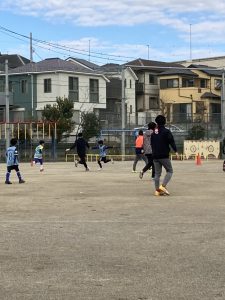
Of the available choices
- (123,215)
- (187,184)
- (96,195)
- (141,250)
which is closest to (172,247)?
(141,250)

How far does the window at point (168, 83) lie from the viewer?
67.8 meters

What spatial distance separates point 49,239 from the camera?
317 inches

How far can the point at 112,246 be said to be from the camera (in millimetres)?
7539

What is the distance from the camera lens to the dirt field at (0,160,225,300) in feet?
18.4

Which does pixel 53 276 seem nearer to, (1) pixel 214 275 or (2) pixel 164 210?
(1) pixel 214 275

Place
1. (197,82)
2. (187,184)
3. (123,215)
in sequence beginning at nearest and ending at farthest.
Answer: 1. (123,215)
2. (187,184)
3. (197,82)

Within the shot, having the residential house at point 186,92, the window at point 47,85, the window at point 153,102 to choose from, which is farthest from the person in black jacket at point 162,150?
the window at point 153,102

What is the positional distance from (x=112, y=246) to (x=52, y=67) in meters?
51.4

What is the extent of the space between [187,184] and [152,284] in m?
10.8

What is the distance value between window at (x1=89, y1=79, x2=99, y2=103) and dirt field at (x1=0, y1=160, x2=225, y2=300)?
1852 inches

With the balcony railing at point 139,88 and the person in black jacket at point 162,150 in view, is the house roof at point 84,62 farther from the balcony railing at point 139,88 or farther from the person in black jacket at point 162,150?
the person in black jacket at point 162,150

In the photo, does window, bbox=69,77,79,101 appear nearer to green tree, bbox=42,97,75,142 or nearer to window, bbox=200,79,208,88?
green tree, bbox=42,97,75,142

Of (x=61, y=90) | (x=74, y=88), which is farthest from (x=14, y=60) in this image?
(x=61, y=90)

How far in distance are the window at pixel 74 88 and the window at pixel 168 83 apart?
14223 mm
